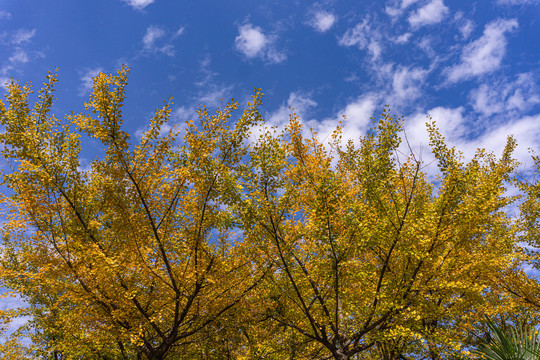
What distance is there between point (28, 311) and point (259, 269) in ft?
41.3

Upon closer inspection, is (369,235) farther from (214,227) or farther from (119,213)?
(119,213)

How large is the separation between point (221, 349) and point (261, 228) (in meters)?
6.79

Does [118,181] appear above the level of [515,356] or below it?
above

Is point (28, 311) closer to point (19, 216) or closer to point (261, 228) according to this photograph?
point (19, 216)

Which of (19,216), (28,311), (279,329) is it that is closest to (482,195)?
(279,329)

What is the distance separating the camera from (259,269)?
774 centimetres

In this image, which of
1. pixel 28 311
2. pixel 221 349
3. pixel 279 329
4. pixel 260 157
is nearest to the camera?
pixel 260 157

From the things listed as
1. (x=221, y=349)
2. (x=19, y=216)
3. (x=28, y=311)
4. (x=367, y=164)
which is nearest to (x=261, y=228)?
(x=367, y=164)

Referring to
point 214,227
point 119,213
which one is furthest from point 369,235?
point 119,213

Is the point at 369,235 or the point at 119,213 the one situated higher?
the point at 119,213

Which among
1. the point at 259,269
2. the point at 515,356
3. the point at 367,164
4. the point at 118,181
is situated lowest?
the point at 515,356

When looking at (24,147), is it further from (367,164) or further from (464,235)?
(464,235)

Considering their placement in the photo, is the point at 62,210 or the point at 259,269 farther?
the point at 259,269

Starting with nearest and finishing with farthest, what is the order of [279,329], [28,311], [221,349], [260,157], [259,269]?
[260,157], [259,269], [279,329], [221,349], [28,311]
